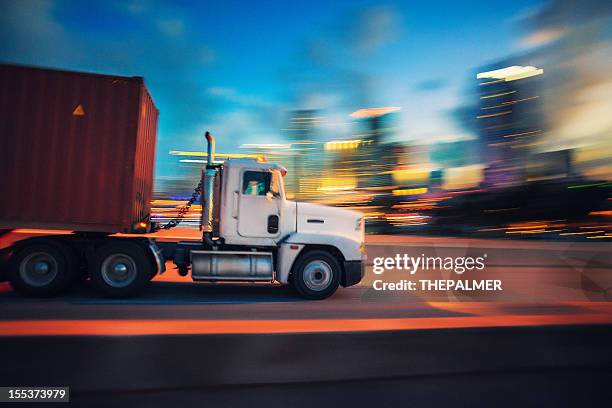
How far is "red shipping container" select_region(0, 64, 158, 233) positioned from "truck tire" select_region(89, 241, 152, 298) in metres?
0.42

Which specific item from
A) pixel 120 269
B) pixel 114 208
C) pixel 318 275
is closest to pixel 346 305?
pixel 318 275

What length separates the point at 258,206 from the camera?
27.1 feet

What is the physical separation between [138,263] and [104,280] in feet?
2.18

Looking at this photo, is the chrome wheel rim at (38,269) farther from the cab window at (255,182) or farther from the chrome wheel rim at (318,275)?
the chrome wheel rim at (318,275)

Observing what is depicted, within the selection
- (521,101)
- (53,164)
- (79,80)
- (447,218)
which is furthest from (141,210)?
(521,101)

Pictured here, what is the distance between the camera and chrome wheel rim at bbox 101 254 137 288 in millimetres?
7695

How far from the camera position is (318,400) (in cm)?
256

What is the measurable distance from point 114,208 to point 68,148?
1315 mm

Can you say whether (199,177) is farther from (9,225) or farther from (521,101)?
(521,101)

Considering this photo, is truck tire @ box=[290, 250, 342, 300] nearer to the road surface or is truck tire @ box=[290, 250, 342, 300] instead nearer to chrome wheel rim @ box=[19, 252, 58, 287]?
chrome wheel rim @ box=[19, 252, 58, 287]

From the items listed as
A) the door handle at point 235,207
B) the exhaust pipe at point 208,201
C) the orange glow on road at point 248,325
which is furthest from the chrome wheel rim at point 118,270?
the orange glow on road at point 248,325

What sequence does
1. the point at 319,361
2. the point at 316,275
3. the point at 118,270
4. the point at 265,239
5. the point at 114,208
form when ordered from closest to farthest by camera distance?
the point at 319,361
the point at 114,208
the point at 118,270
the point at 316,275
the point at 265,239

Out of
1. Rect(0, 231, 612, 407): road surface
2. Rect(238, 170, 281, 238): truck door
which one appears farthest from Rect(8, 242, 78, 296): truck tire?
Rect(0, 231, 612, 407): road surface

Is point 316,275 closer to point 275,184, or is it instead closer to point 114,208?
point 275,184
